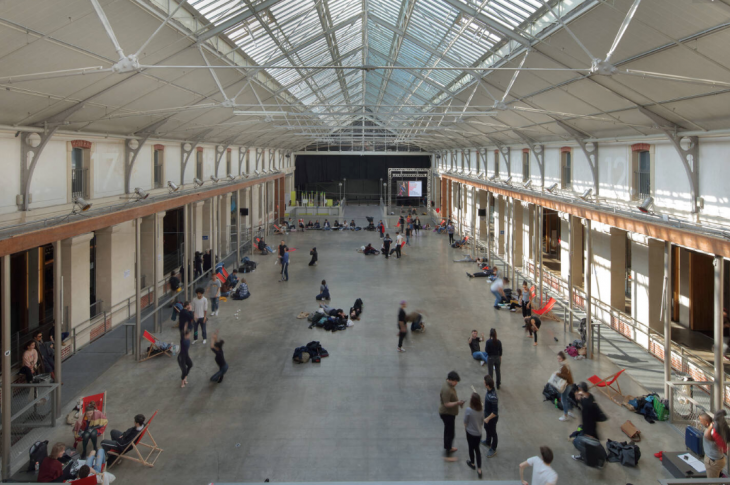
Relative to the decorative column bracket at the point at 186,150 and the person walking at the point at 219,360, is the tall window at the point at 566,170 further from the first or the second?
the person walking at the point at 219,360

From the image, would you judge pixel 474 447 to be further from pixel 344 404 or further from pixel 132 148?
pixel 132 148

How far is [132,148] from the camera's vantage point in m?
15.0

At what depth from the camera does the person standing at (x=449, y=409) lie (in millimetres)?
6715

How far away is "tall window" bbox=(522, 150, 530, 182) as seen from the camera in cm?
2203

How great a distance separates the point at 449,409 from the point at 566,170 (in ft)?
43.1

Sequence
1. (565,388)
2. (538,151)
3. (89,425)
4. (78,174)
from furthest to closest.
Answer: (538,151) < (78,174) < (565,388) < (89,425)

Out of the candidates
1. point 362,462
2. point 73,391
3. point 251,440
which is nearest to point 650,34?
point 362,462

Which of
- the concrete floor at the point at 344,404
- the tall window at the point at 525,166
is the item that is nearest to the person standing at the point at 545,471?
the concrete floor at the point at 344,404

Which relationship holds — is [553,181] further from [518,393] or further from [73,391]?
[73,391]

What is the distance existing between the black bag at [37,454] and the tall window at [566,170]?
15559mm

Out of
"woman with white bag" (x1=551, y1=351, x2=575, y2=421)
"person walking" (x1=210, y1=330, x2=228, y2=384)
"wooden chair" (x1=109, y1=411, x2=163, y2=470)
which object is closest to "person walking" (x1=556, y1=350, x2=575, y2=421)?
"woman with white bag" (x1=551, y1=351, x2=575, y2=421)

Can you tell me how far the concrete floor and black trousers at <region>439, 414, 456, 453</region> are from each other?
0.61 feet

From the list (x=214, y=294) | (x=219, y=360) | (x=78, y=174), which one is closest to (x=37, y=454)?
(x=219, y=360)

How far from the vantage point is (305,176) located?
1957 inches
